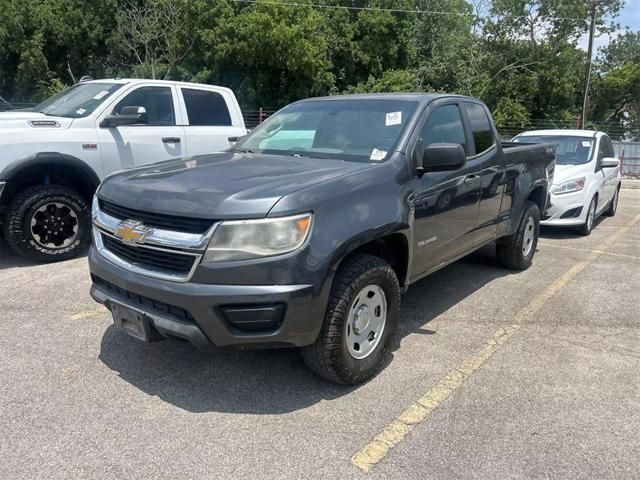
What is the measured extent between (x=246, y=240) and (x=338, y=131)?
1.70 meters

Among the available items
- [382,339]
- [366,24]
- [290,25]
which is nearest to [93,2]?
[290,25]

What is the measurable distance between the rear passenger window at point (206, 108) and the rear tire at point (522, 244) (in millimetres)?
3939

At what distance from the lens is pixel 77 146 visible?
19.6 ft

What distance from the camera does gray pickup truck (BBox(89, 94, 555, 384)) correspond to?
2.94 metres

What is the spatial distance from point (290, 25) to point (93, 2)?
12021 millimetres

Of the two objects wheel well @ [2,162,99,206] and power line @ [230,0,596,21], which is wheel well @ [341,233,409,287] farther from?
power line @ [230,0,596,21]

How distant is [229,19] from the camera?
29.3 m

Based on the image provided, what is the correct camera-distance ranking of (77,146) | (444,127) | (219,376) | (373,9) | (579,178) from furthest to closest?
(373,9), (579,178), (77,146), (444,127), (219,376)

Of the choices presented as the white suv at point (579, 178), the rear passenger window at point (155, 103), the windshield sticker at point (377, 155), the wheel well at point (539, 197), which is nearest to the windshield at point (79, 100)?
the rear passenger window at point (155, 103)

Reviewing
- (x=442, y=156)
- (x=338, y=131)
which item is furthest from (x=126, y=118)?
(x=442, y=156)

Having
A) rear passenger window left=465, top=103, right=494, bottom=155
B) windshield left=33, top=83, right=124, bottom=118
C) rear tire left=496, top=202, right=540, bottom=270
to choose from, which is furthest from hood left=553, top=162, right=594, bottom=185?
windshield left=33, top=83, right=124, bottom=118

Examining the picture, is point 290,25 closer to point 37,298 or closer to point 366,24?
point 366,24

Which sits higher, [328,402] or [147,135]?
[147,135]

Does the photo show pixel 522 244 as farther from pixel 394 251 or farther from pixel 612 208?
pixel 612 208
